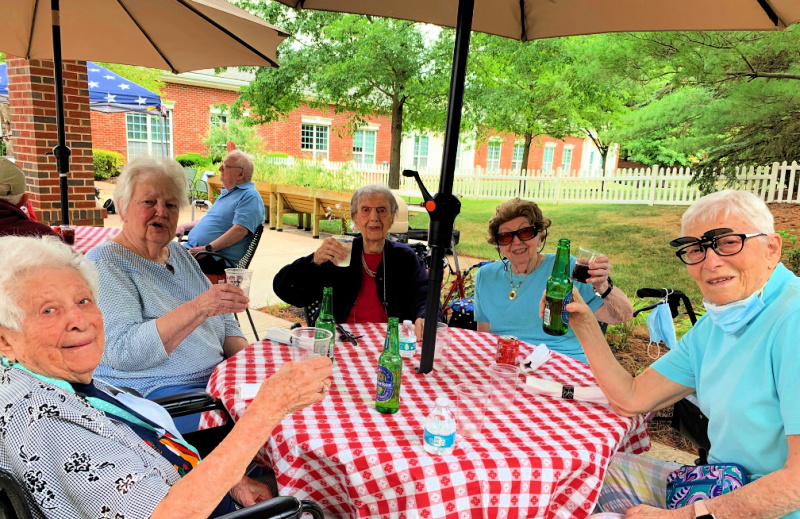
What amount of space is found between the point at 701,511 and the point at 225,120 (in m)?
22.0

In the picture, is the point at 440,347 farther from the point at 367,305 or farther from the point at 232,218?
the point at 232,218

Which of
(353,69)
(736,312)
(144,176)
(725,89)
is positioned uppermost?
(353,69)

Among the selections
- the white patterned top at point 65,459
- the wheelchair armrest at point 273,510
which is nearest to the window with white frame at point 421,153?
the wheelchair armrest at point 273,510

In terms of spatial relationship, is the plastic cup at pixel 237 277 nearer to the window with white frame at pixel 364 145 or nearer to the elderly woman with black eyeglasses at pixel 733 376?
the elderly woman with black eyeglasses at pixel 733 376

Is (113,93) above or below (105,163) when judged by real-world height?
above

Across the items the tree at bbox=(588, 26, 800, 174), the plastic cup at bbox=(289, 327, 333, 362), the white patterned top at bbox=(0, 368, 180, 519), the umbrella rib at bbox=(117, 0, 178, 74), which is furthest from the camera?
the tree at bbox=(588, 26, 800, 174)

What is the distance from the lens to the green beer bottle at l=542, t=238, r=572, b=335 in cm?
208

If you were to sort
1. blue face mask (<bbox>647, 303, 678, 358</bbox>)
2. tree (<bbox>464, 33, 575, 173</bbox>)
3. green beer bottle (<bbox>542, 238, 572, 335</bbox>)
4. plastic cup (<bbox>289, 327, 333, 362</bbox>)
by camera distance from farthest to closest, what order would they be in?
tree (<bbox>464, 33, 575, 173</bbox>) < blue face mask (<bbox>647, 303, 678, 358</bbox>) < green beer bottle (<bbox>542, 238, 572, 335</bbox>) < plastic cup (<bbox>289, 327, 333, 362</bbox>)

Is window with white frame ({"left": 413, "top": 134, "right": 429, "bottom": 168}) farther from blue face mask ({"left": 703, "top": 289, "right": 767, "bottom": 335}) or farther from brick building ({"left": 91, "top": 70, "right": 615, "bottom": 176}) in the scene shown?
blue face mask ({"left": 703, "top": 289, "right": 767, "bottom": 335})

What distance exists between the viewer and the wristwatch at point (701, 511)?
1.44 m

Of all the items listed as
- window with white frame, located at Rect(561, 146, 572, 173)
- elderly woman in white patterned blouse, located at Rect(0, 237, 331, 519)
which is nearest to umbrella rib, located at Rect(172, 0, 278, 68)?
elderly woman in white patterned blouse, located at Rect(0, 237, 331, 519)

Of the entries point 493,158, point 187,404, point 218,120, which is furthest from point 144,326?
point 493,158

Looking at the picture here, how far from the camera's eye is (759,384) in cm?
154

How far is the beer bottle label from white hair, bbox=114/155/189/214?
155 cm
